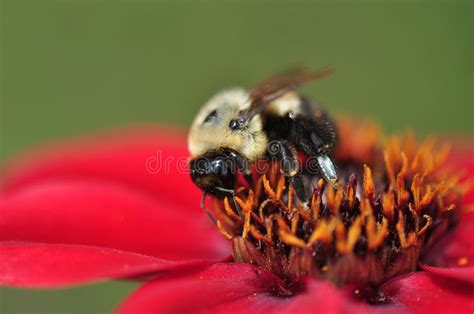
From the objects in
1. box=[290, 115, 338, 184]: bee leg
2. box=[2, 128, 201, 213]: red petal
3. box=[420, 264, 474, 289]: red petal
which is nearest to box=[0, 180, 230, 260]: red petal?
box=[2, 128, 201, 213]: red petal

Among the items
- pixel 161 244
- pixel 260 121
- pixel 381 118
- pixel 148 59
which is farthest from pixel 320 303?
pixel 148 59

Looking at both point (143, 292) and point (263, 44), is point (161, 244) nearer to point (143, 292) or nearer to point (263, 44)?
point (143, 292)

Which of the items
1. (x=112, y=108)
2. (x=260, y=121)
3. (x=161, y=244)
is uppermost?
(x=112, y=108)

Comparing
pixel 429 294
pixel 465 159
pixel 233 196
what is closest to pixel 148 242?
pixel 233 196

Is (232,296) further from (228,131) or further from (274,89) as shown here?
(274,89)

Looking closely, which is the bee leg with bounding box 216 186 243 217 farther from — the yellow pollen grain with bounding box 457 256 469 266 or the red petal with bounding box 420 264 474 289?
the yellow pollen grain with bounding box 457 256 469 266

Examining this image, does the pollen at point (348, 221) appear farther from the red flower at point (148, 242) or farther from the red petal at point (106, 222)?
the red petal at point (106, 222)
